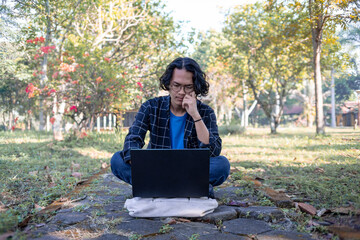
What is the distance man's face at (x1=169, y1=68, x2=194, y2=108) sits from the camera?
9.23ft

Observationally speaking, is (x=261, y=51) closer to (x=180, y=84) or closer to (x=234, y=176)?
(x=234, y=176)

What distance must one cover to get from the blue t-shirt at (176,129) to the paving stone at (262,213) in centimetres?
81

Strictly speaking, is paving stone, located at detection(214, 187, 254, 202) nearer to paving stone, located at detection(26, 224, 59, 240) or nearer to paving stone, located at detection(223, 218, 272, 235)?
paving stone, located at detection(223, 218, 272, 235)

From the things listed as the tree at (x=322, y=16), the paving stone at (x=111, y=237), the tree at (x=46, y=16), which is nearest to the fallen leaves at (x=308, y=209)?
the paving stone at (x=111, y=237)

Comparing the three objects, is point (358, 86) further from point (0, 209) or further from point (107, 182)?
point (0, 209)

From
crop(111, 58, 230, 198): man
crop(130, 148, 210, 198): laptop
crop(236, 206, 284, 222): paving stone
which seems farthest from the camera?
crop(111, 58, 230, 198): man

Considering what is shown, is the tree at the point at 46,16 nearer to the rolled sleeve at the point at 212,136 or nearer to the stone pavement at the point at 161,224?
the rolled sleeve at the point at 212,136

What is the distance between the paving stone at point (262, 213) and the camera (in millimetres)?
2457

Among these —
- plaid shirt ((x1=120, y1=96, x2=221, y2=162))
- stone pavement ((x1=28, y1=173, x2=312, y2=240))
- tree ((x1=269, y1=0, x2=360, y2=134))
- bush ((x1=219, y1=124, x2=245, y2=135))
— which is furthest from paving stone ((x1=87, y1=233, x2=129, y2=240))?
bush ((x1=219, y1=124, x2=245, y2=135))

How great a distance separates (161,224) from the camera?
235cm

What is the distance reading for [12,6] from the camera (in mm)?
5633

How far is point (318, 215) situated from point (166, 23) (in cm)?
1084

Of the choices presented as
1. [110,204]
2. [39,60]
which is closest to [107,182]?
[110,204]

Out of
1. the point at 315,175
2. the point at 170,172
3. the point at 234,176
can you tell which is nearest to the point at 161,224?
the point at 170,172
